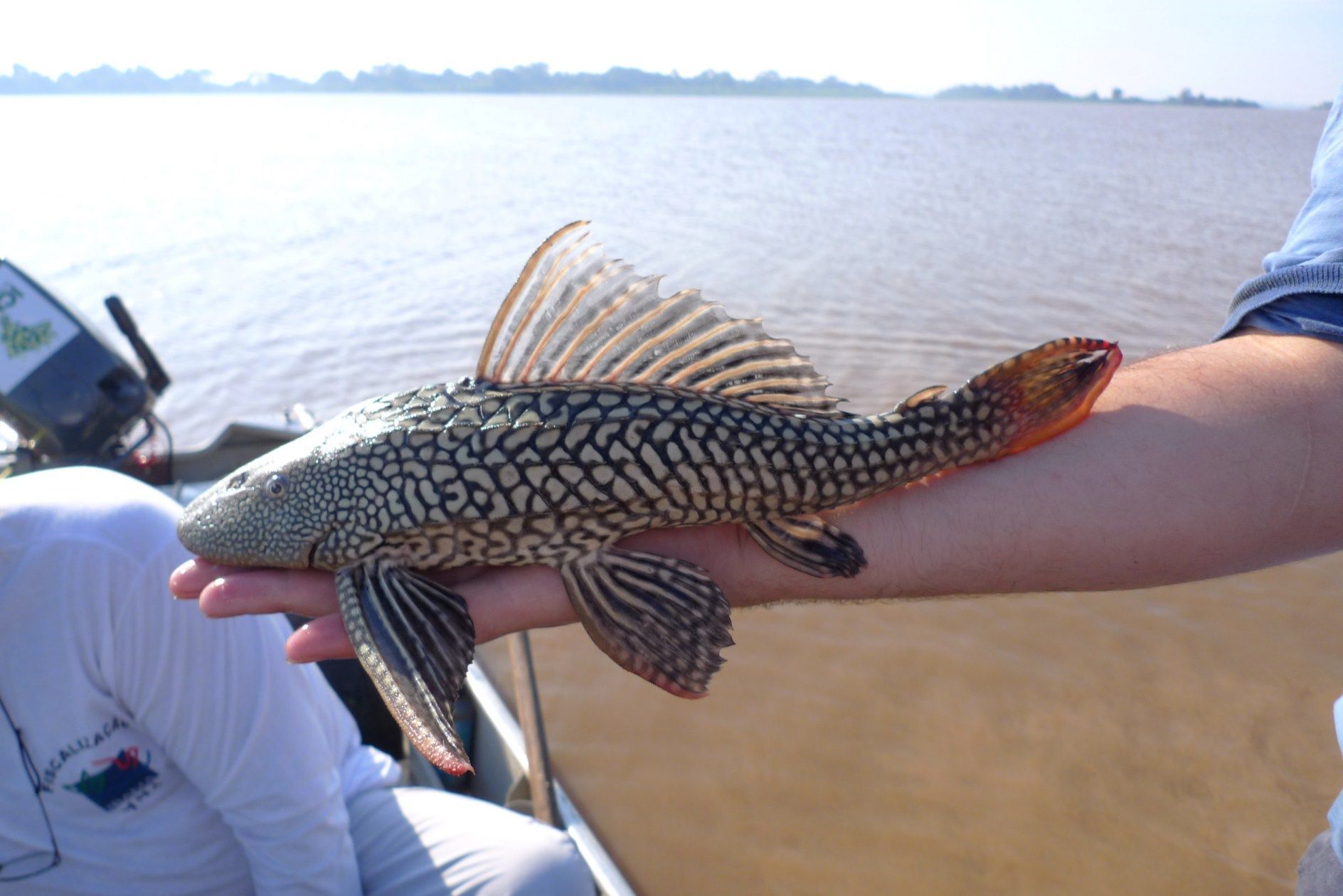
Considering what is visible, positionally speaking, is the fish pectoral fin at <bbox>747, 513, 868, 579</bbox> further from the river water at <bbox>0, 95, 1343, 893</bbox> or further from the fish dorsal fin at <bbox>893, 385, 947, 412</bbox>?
the river water at <bbox>0, 95, 1343, 893</bbox>

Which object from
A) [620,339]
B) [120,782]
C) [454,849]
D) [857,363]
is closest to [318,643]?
[120,782]

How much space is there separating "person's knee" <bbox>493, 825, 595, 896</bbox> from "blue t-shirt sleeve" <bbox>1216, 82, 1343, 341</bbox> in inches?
110

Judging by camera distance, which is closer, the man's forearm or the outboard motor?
the man's forearm

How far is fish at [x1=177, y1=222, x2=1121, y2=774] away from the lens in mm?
2463

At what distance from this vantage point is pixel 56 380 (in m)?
5.33

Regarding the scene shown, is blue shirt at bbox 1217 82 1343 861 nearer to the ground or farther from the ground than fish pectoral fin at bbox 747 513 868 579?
farther from the ground

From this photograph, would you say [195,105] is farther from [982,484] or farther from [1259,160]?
[982,484]

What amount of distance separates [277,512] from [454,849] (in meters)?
1.47

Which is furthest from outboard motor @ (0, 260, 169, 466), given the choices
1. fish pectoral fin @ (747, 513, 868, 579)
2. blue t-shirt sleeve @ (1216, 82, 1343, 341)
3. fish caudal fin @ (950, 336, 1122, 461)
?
blue t-shirt sleeve @ (1216, 82, 1343, 341)

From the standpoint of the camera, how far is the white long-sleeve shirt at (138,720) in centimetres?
272

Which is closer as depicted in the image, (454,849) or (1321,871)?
(1321,871)

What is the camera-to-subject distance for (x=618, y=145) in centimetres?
2952

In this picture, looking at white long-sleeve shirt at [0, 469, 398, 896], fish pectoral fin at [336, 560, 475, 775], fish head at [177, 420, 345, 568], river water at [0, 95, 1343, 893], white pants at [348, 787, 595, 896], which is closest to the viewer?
fish pectoral fin at [336, 560, 475, 775]

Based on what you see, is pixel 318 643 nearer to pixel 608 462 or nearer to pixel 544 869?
pixel 608 462
